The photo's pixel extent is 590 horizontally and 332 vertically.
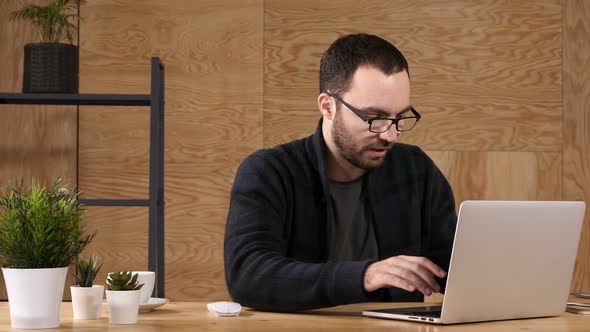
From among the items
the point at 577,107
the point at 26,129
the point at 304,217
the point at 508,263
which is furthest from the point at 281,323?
the point at 577,107

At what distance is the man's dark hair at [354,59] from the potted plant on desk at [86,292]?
2.69 ft

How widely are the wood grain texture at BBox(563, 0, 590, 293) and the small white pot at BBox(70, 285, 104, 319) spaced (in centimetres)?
240

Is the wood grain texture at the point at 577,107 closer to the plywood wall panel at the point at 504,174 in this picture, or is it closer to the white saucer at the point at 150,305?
the plywood wall panel at the point at 504,174

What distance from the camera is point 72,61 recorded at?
2.70 meters

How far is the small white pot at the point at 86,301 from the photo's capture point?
133cm

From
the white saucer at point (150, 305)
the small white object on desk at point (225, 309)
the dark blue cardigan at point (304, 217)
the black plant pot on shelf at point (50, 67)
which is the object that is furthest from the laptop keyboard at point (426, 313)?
the black plant pot on shelf at point (50, 67)

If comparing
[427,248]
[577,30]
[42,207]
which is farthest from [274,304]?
[577,30]

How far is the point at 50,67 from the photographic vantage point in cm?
269

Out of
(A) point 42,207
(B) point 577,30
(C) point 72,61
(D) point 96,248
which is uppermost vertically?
(B) point 577,30

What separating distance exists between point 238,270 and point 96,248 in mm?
1619

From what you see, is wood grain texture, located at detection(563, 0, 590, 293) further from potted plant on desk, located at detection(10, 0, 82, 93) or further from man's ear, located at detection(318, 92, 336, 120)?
potted plant on desk, located at detection(10, 0, 82, 93)

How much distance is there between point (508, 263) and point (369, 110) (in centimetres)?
61

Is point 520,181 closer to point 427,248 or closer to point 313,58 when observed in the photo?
point 313,58

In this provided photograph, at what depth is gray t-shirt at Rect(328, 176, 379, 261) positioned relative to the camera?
2.01m
